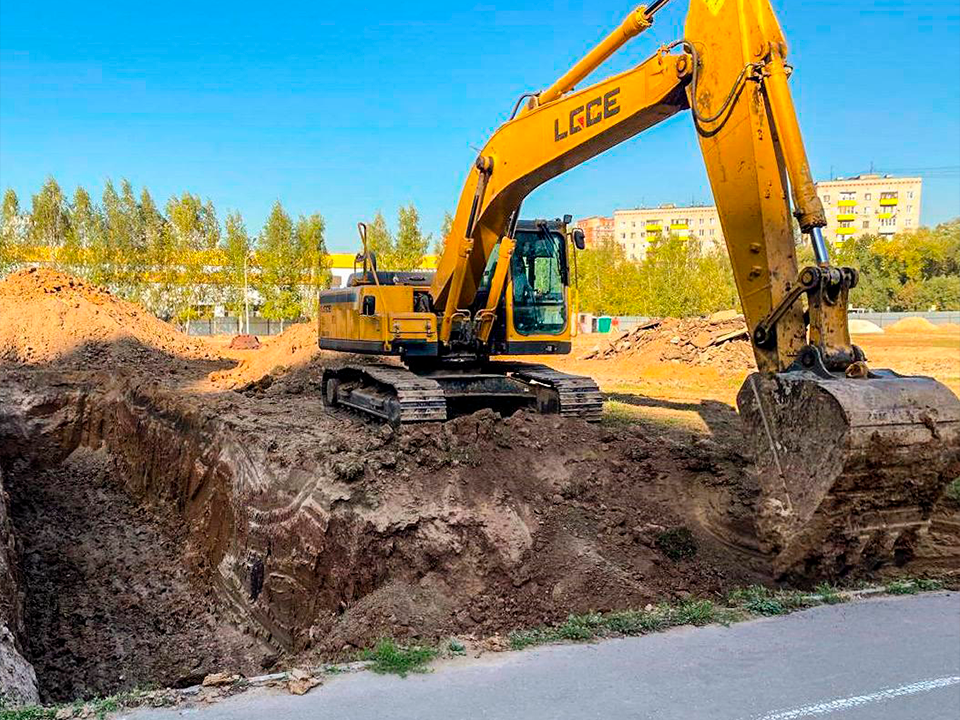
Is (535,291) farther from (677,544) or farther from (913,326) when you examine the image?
(913,326)

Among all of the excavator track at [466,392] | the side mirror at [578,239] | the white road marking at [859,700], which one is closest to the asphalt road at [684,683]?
the white road marking at [859,700]

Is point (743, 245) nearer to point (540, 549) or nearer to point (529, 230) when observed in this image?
point (540, 549)

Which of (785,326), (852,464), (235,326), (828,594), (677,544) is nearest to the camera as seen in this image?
(852,464)

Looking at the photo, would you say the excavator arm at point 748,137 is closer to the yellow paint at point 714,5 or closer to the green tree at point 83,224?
the yellow paint at point 714,5

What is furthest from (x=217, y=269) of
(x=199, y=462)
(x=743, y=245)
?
(x=743, y=245)

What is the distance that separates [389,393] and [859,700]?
675 centimetres

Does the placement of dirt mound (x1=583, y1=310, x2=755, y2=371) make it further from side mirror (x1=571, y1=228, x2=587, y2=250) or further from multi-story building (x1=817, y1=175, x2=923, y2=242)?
multi-story building (x1=817, y1=175, x2=923, y2=242)

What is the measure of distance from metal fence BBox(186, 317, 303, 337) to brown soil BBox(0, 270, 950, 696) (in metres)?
31.0

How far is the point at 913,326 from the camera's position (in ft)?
143

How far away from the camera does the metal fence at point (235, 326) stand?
138ft

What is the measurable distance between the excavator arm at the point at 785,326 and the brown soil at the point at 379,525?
1.10m

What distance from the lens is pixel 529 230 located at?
9.96m

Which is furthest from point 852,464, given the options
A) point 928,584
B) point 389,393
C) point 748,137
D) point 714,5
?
point 389,393

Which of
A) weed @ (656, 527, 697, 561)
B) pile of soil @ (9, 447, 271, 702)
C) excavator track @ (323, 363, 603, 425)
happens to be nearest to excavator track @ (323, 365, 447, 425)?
excavator track @ (323, 363, 603, 425)
